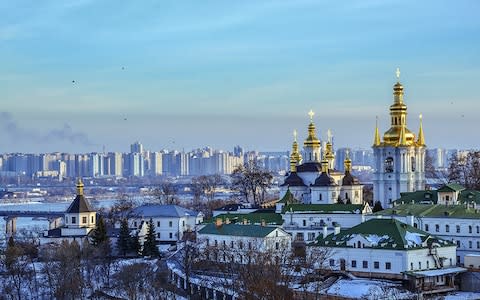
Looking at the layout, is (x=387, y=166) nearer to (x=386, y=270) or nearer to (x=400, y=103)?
(x=400, y=103)

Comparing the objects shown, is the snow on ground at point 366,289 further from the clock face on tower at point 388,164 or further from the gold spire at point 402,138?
the gold spire at point 402,138

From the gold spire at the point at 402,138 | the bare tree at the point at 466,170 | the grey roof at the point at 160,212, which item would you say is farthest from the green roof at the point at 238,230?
the bare tree at the point at 466,170

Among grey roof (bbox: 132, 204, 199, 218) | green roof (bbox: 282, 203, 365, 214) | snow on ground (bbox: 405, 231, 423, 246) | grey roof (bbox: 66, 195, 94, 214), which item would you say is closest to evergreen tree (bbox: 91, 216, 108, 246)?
grey roof (bbox: 66, 195, 94, 214)

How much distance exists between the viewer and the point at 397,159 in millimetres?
46844

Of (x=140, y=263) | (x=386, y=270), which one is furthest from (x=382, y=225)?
(x=140, y=263)

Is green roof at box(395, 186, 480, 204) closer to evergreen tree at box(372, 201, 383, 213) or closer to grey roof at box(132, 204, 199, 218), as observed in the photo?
evergreen tree at box(372, 201, 383, 213)

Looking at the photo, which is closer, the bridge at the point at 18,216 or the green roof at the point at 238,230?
the green roof at the point at 238,230

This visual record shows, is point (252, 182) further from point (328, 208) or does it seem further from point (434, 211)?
point (434, 211)

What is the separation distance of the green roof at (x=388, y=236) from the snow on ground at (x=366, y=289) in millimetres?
1479

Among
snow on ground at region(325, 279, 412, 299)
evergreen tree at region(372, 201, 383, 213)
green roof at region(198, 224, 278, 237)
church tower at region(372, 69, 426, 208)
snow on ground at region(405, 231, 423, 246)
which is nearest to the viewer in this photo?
snow on ground at region(325, 279, 412, 299)

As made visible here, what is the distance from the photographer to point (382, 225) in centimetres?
3372

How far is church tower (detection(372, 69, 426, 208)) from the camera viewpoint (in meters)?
46.5

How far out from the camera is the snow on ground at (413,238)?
1267 inches

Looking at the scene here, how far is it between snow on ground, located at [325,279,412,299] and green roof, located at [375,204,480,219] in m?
5.87
